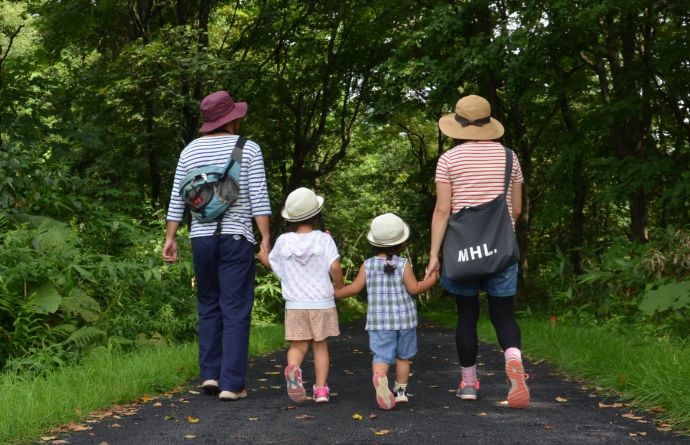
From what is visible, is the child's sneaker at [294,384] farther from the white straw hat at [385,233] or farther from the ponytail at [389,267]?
the white straw hat at [385,233]

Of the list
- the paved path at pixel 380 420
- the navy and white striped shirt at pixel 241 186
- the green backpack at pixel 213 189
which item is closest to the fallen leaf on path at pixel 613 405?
the paved path at pixel 380 420

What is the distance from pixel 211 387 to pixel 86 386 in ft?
2.86

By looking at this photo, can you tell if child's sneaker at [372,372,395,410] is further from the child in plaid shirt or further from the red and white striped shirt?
the red and white striped shirt

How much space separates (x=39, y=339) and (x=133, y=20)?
13.2 meters

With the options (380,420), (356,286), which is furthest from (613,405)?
(356,286)

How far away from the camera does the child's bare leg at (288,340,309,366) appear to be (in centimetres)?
543

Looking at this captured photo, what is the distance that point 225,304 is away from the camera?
5.65 metres

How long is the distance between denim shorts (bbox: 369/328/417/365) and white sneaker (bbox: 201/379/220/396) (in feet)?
4.09

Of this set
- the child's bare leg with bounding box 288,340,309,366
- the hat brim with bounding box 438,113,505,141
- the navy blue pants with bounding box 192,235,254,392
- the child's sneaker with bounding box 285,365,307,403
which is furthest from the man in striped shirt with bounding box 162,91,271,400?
the hat brim with bounding box 438,113,505,141

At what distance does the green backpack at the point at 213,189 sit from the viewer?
5.52 m

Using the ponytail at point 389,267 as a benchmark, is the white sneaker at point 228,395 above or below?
below

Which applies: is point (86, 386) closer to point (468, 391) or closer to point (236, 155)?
point (236, 155)

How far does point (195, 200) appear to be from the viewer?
5555 millimetres

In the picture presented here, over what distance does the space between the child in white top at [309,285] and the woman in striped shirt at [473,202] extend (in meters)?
0.74
